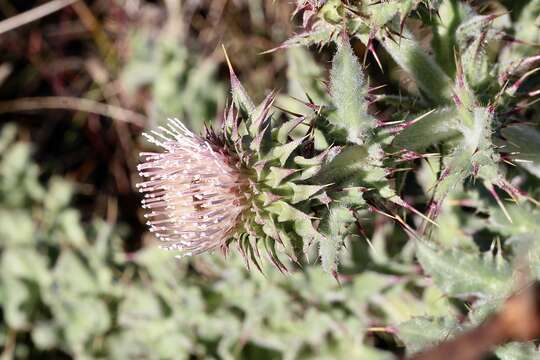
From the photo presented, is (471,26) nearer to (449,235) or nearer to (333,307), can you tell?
(449,235)

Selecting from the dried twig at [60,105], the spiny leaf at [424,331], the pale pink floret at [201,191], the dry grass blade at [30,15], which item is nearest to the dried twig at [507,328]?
the pale pink floret at [201,191]

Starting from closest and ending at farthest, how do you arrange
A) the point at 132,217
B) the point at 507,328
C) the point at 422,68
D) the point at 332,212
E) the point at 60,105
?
1. the point at 507,328
2. the point at 332,212
3. the point at 422,68
4. the point at 132,217
5. the point at 60,105

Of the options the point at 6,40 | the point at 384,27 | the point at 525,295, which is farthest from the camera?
the point at 6,40

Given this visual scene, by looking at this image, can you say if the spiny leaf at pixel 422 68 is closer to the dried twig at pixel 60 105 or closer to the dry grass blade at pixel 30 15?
the dried twig at pixel 60 105

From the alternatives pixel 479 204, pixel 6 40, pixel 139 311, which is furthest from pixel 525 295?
pixel 6 40

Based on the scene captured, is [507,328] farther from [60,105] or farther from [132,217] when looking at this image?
[60,105]

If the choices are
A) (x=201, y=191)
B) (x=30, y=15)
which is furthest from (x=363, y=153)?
(x=30, y=15)
